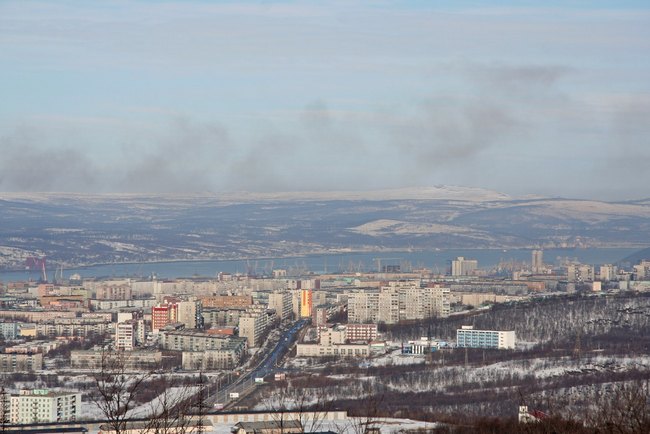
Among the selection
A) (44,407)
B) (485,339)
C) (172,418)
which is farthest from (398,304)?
(172,418)

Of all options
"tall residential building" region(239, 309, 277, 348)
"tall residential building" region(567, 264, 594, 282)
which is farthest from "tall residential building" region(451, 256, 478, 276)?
"tall residential building" region(239, 309, 277, 348)

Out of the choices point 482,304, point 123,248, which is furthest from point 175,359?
point 123,248

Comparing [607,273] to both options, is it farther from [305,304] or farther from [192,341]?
[192,341]

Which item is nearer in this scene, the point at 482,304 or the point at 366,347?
the point at 366,347

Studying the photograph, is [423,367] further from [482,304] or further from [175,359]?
[482,304]

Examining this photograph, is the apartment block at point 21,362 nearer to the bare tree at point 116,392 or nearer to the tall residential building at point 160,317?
the bare tree at point 116,392

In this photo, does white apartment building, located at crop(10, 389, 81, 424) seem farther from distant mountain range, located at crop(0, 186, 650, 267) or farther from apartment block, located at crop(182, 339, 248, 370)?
distant mountain range, located at crop(0, 186, 650, 267)
